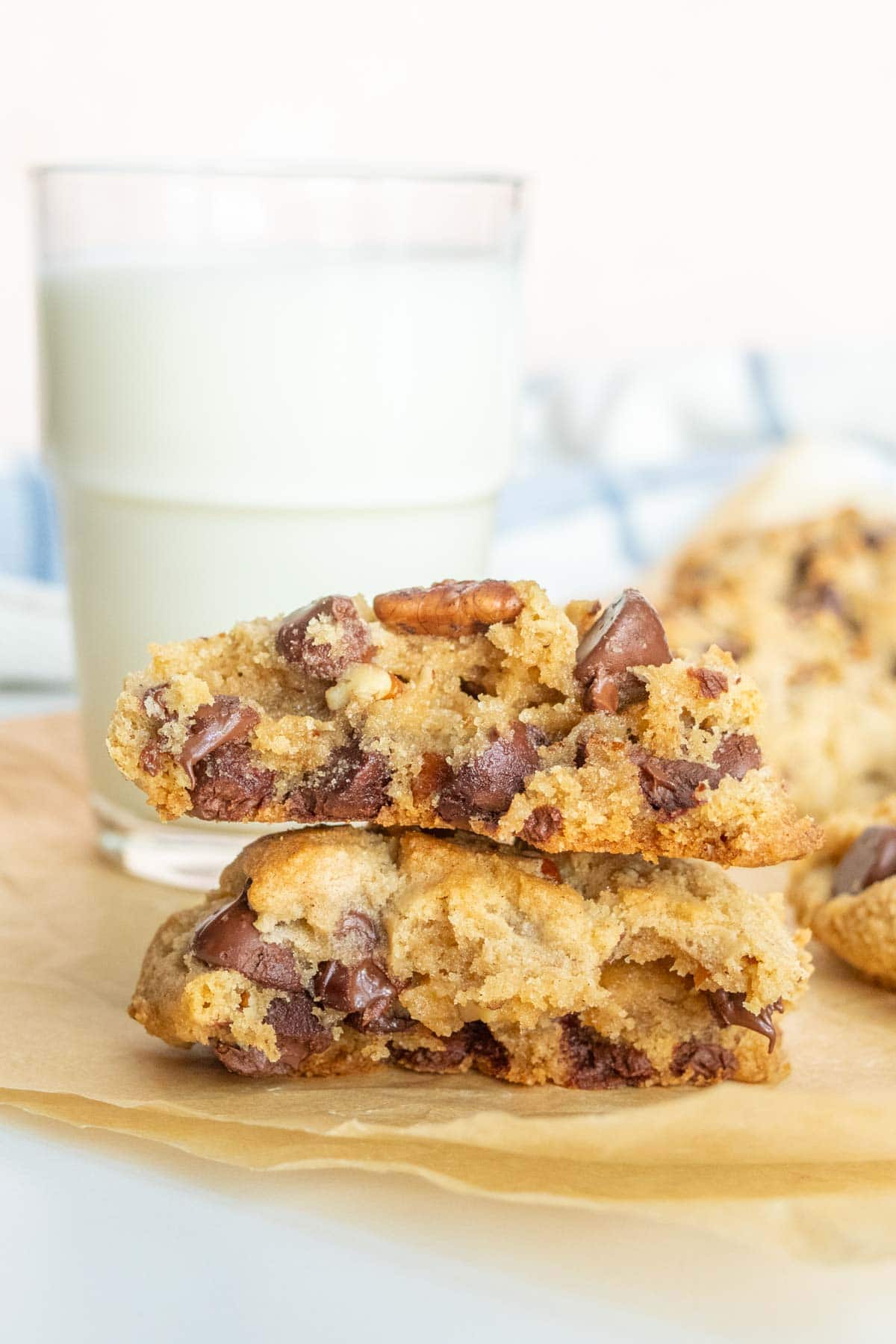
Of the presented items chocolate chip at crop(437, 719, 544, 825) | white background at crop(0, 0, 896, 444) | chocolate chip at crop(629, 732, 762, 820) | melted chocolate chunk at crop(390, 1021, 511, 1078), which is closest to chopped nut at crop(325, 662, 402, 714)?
chocolate chip at crop(437, 719, 544, 825)

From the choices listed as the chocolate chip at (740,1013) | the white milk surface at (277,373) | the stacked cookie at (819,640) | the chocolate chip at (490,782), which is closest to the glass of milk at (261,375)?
the white milk surface at (277,373)

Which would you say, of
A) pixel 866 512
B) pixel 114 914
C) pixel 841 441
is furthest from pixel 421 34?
pixel 114 914

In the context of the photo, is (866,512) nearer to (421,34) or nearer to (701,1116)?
(701,1116)

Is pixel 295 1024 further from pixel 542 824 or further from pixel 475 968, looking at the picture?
pixel 542 824

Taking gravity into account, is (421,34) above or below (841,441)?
above

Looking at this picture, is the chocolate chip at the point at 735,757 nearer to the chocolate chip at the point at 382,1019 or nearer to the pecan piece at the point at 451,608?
the pecan piece at the point at 451,608

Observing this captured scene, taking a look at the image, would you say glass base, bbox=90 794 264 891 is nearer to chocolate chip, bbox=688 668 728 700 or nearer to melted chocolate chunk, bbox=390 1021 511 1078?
melted chocolate chunk, bbox=390 1021 511 1078
